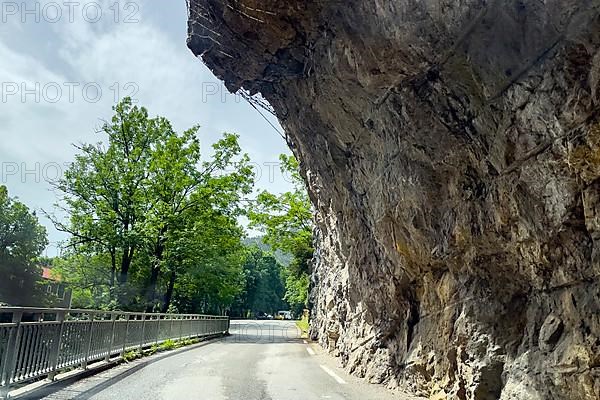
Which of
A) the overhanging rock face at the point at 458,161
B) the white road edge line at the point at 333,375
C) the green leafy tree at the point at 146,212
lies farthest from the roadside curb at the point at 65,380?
the green leafy tree at the point at 146,212

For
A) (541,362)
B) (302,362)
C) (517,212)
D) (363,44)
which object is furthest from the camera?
(302,362)

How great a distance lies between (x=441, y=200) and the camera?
296 inches

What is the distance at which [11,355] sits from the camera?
19.7 ft

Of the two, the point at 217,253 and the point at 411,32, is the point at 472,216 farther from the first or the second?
the point at 217,253

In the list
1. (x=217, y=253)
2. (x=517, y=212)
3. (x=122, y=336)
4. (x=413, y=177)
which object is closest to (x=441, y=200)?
(x=413, y=177)

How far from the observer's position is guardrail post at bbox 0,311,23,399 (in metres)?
5.87

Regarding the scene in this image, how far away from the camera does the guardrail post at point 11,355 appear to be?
5871mm

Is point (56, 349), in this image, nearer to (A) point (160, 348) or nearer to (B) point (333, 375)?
(B) point (333, 375)

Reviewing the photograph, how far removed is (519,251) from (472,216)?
3.34 ft

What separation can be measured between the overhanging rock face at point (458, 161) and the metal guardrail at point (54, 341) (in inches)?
236

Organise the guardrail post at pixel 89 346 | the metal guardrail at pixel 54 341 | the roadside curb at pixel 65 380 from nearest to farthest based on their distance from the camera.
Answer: the metal guardrail at pixel 54 341
the roadside curb at pixel 65 380
the guardrail post at pixel 89 346

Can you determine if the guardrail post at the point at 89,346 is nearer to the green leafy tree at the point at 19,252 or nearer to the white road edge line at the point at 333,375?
the white road edge line at the point at 333,375

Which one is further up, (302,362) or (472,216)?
(472,216)

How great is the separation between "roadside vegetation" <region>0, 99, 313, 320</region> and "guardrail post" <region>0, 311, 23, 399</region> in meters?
17.5
